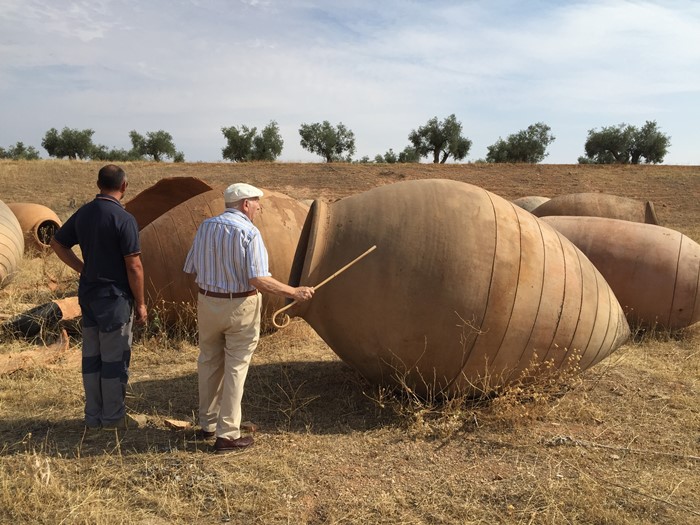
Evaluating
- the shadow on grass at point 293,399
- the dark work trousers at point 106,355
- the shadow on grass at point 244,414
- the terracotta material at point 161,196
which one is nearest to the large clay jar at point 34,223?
the terracotta material at point 161,196

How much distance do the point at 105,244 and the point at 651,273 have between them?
626 cm

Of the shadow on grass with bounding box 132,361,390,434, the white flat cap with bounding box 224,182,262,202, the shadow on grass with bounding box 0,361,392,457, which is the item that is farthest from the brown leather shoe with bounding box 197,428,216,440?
the white flat cap with bounding box 224,182,262,202

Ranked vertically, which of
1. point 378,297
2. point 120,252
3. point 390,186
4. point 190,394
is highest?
point 390,186

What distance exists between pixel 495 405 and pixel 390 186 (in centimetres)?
195

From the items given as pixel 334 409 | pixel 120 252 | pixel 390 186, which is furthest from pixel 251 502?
pixel 390 186

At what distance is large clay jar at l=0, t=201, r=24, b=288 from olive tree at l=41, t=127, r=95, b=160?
48.3 meters

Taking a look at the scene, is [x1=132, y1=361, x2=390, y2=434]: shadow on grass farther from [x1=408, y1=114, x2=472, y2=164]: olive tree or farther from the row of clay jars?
[x1=408, y1=114, x2=472, y2=164]: olive tree

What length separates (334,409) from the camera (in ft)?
15.9

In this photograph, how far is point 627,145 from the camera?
154ft

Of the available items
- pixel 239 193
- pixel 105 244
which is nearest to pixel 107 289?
pixel 105 244

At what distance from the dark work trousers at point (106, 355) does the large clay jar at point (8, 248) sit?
654cm

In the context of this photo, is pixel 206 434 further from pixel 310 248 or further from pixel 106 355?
pixel 310 248

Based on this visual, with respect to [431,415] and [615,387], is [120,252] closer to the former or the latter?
[431,415]

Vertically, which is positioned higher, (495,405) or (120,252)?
(120,252)
